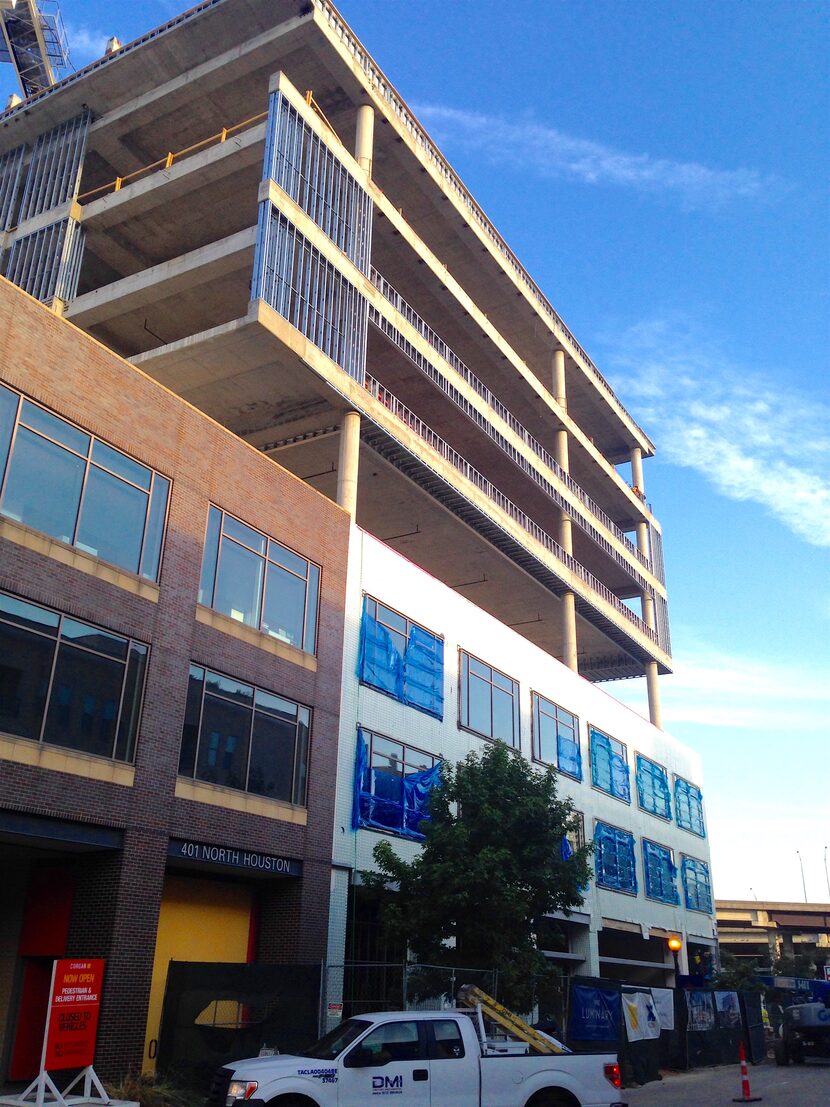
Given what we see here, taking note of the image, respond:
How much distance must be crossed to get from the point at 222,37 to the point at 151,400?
15803mm

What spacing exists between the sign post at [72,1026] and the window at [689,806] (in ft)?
121

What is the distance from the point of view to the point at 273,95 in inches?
1142

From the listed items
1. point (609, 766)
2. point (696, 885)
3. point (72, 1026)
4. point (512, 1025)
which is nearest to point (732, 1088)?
point (512, 1025)

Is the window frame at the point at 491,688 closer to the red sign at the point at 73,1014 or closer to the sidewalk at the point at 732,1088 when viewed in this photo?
the sidewalk at the point at 732,1088

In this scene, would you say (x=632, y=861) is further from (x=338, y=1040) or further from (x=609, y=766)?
(x=338, y=1040)

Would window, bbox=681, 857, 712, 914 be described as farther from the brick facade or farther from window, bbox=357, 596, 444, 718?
the brick facade

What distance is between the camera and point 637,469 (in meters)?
56.2

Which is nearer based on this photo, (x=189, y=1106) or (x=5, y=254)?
(x=189, y=1106)

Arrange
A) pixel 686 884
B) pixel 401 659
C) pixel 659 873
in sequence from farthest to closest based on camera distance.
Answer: pixel 686 884
pixel 659 873
pixel 401 659

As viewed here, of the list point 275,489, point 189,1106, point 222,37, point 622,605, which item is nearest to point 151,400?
point 275,489

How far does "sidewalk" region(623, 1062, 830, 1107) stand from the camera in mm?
20422

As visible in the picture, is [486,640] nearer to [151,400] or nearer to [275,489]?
[275,489]

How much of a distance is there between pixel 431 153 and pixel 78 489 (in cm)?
2293

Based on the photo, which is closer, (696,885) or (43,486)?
(43,486)
